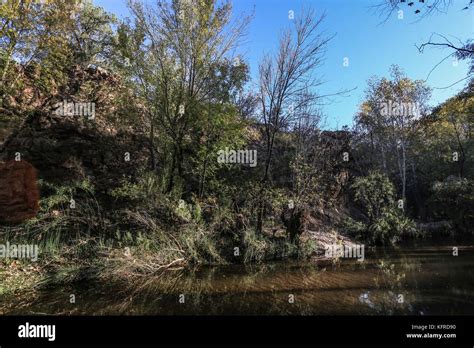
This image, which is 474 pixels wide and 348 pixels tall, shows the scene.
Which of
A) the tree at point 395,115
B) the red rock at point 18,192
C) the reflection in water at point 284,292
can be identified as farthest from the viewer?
the tree at point 395,115

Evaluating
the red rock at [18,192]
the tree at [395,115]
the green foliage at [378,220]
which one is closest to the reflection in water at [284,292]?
the green foliage at [378,220]

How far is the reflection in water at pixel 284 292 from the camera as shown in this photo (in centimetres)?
618

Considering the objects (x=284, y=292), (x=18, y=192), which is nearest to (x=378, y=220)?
(x=284, y=292)

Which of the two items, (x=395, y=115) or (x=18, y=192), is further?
(x=395, y=115)

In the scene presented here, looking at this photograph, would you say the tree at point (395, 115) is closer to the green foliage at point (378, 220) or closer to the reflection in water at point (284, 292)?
the green foliage at point (378, 220)

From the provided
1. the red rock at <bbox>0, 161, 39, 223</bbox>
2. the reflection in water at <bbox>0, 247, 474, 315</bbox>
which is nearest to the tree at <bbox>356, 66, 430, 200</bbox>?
the reflection in water at <bbox>0, 247, 474, 315</bbox>

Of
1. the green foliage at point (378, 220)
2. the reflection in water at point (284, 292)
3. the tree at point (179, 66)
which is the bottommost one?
the reflection in water at point (284, 292)

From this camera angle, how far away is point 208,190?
1281 cm

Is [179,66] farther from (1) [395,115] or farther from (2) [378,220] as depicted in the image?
(1) [395,115]

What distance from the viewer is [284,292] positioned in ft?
24.3

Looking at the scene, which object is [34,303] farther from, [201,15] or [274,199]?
[201,15]

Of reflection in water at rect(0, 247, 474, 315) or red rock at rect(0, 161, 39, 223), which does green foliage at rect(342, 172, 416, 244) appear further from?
red rock at rect(0, 161, 39, 223)

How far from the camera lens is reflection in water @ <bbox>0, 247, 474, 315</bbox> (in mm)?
6180

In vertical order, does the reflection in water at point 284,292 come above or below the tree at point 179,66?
below
